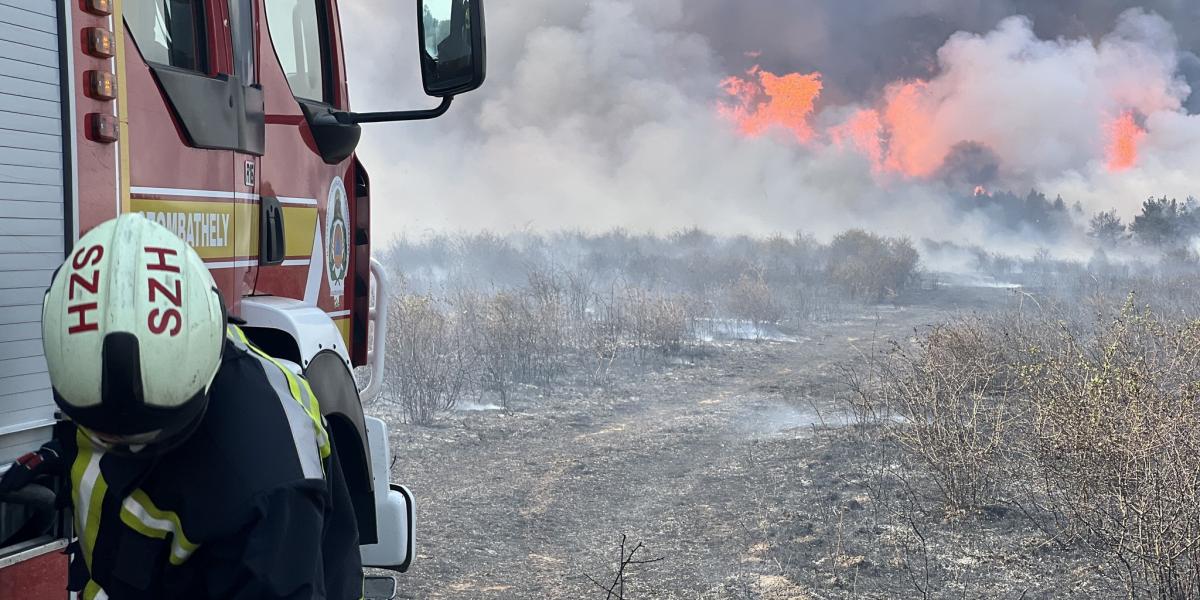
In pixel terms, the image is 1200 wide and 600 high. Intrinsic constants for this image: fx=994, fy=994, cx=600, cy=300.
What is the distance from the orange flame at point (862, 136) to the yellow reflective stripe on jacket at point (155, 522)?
155 feet

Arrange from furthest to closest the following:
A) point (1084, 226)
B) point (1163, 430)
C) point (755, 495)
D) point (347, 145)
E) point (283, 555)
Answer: point (1084, 226) → point (755, 495) → point (1163, 430) → point (347, 145) → point (283, 555)

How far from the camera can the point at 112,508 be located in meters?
1.64

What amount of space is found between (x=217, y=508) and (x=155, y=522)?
0.11m

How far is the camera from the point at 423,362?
9.84 meters

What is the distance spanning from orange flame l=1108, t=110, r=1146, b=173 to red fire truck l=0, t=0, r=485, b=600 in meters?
48.2

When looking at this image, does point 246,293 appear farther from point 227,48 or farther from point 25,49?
point 25,49

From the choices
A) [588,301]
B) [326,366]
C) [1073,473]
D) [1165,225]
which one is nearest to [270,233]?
[326,366]

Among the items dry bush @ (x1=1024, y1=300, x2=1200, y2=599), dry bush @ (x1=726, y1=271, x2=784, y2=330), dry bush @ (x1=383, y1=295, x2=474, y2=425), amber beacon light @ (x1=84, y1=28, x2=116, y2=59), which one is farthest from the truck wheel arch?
dry bush @ (x1=726, y1=271, x2=784, y2=330)

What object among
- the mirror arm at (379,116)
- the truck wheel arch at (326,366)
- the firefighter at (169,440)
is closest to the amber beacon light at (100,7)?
the firefighter at (169,440)

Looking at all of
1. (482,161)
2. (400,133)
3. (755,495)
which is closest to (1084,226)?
(482,161)

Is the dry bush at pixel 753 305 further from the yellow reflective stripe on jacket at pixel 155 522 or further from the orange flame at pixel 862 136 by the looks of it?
the orange flame at pixel 862 136

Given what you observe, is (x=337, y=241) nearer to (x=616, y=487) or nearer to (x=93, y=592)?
(x=93, y=592)

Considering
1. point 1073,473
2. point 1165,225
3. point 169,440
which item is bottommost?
point 1073,473

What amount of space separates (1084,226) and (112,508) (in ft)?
155
